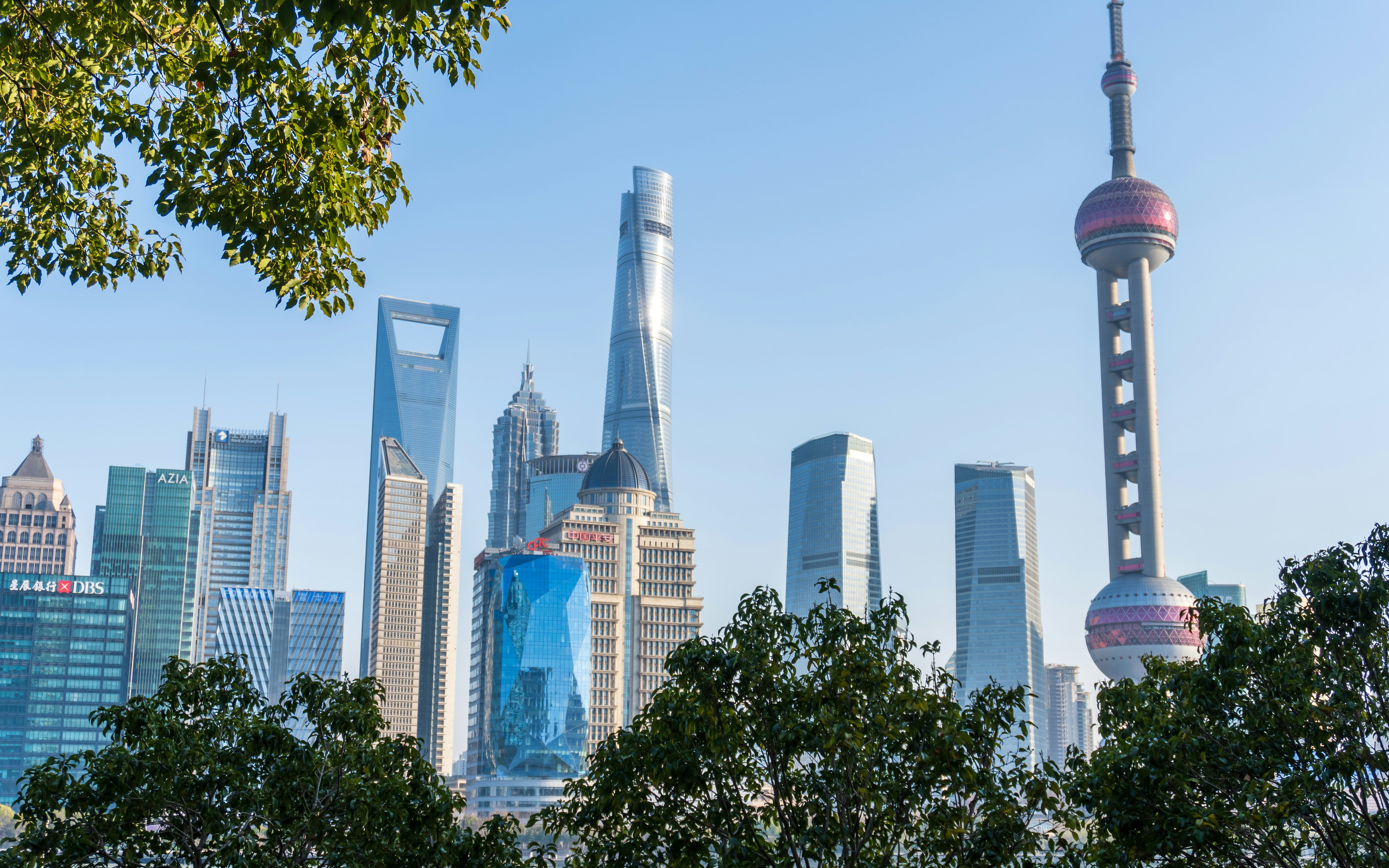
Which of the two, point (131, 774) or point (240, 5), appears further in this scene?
point (131, 774)

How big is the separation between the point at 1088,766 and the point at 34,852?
19.1 metres

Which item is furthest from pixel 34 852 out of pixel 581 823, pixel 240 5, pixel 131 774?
pixel 240 5

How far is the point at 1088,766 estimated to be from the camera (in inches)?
1030

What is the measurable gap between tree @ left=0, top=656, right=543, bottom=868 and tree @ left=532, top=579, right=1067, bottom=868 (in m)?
3.60

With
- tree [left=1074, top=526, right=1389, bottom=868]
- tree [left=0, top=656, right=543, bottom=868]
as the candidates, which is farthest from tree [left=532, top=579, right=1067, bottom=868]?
tree [left=0, top=656, right=543, bottom=868]

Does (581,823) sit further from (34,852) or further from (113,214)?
(113,214)

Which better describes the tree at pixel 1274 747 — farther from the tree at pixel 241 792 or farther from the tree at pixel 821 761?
the tree at pixel 241 792

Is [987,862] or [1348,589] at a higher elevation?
[1348,589]

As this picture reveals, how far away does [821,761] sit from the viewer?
23.7 m

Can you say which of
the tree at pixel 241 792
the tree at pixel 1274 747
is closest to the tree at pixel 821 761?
the tree at pixel 1274 747

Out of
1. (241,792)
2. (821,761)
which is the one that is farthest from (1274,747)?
(241,792)

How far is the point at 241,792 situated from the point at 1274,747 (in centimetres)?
1905

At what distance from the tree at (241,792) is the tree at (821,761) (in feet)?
11.8

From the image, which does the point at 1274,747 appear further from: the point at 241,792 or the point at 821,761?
the point at 241,792
